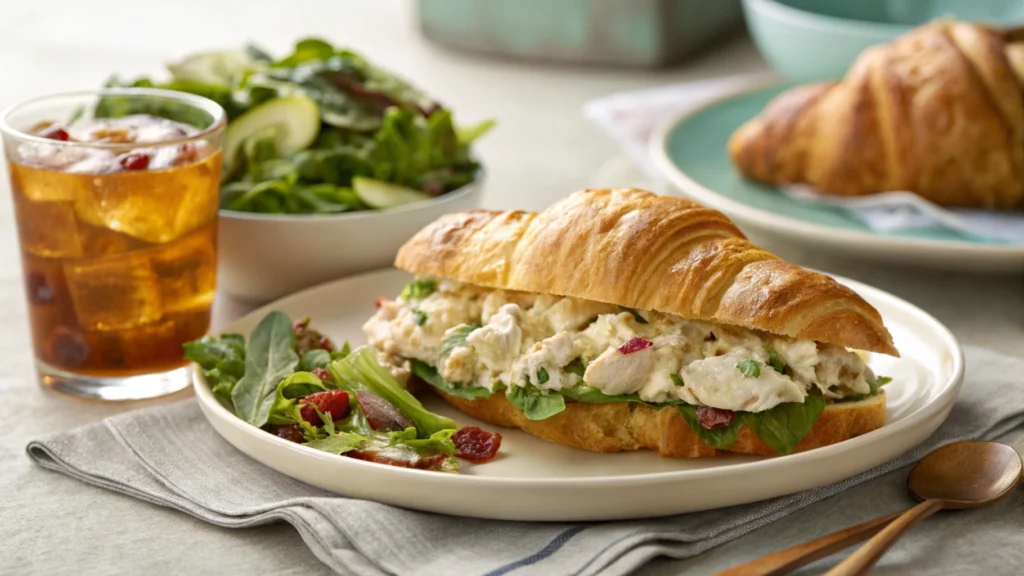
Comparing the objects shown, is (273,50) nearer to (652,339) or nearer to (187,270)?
(187,270)

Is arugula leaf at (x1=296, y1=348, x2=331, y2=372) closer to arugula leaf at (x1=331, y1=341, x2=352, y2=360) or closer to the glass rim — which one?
arugula leaf at (x1=331, y1=341, x2=352, y2=360)

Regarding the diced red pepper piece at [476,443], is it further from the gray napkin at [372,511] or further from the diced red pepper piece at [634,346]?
the diced red pepper piece at [634,346]

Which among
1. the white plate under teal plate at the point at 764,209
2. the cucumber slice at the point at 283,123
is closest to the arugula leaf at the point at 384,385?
the cucumber slice at the point at 283,123

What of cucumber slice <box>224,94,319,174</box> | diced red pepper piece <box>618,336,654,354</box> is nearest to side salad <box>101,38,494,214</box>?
cucumber slice <box>224,94,319,174</box>

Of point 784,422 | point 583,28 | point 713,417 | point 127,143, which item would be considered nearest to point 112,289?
point 127,143

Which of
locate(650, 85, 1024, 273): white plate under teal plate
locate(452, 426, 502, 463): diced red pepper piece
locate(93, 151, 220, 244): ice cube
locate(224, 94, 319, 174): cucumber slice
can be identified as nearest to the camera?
locate(452, 426, 502, 463): diced red pepper piece

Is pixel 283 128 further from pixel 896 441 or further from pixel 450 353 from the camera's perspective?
pixel 896 441
